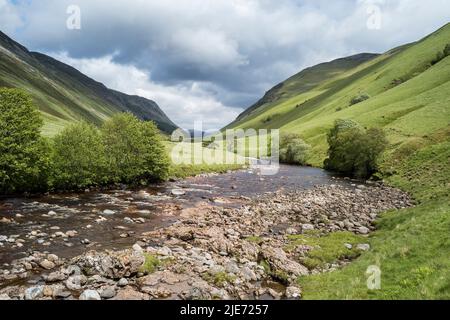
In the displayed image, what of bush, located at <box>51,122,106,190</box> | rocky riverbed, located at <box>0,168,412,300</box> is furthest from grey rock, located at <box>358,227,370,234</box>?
bush, located at <box>51,122,106,190</box>

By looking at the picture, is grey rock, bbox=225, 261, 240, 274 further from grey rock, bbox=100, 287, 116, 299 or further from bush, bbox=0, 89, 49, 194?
bush, bbox=0, 89, 49, 194

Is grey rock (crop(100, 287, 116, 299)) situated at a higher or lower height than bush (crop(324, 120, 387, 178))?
lower

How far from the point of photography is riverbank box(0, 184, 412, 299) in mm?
17672

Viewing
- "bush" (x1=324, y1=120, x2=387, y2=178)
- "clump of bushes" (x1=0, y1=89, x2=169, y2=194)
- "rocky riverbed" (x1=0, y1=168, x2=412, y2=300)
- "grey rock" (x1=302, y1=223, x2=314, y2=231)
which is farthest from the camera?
"bush" (x1=324, y1=120, x2=387, y2=178)

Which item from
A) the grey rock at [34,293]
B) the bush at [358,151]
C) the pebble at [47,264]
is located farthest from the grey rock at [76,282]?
the bush at [358,151]

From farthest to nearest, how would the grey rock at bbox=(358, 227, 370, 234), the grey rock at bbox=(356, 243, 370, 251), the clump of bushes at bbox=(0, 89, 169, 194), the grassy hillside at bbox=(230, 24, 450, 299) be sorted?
1. the clump of bushes at bbox=(0, 89, 169, 194)
2. the grey rock at bbox=(358, 227, 370, 234)
3. the grey rock at bbox=(356, 243, 370, 251)
4. the grassy hillside at bbox=(230, 24, 450, 299)

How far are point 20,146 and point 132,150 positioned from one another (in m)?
19.3

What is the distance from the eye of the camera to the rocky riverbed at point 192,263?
17594mm

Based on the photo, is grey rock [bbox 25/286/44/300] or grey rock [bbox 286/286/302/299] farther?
grey rock [bbox 286/286/302/299]

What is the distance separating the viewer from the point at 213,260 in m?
21.5

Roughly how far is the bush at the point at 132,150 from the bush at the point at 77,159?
8.86ft

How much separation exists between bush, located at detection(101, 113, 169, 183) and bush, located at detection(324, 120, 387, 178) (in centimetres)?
4223

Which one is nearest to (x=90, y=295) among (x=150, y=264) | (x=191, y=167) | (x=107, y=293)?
(x=107, y=293)

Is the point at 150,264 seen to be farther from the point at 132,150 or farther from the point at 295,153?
the point at 295,153
